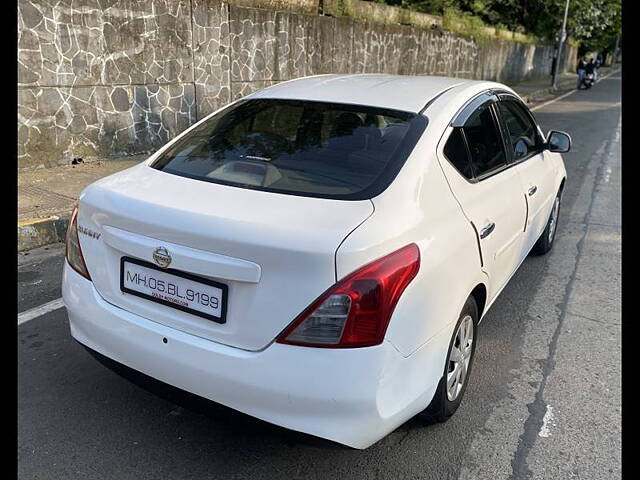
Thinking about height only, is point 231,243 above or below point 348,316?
above

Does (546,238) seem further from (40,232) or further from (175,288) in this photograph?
(40,232)

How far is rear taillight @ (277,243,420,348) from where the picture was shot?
2.03 meters

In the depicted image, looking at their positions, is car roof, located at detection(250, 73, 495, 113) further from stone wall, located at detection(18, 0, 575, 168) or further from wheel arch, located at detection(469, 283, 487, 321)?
stone wall, located at detection(18, 0, 575, 168)

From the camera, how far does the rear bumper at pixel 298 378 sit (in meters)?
2.04

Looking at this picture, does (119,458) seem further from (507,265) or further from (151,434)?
(507,265)

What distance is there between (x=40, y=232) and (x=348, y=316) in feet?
13.4

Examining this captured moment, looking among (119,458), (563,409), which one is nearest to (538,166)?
(563,409)

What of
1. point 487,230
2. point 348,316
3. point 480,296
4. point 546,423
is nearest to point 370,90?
point 487,230

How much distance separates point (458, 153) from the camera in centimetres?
296

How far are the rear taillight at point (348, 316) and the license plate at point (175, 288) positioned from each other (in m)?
0.29

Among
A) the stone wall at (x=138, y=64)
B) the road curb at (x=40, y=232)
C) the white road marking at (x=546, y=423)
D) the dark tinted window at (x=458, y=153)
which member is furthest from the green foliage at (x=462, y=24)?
the white road marking at (x=546, y=423)

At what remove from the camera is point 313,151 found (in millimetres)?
2811

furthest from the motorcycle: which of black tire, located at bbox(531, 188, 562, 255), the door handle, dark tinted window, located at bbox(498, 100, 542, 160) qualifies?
the door handle

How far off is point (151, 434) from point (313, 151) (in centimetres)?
154
